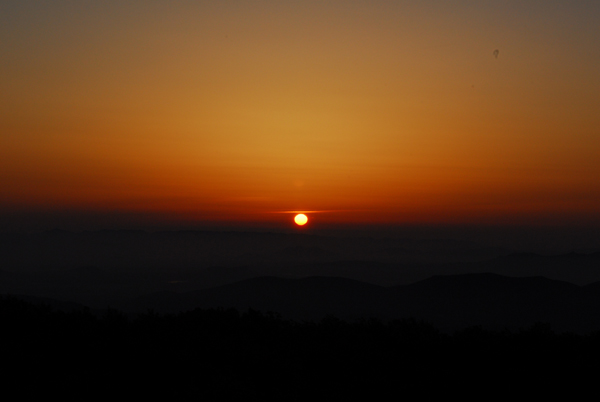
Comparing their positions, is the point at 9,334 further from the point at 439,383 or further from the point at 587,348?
the point at 587,348

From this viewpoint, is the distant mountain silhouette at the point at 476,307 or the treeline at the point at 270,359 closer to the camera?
the treeline at the point at 270,359

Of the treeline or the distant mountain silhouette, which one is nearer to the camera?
the treeline

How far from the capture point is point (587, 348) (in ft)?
74.6

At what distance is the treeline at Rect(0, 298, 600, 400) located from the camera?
1738 cm

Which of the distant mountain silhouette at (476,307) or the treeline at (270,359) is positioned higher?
the treeline at (270,359)

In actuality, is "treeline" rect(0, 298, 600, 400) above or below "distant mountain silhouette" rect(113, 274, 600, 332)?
above

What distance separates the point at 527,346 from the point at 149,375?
52.3ft

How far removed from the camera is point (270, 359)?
20.4 meters

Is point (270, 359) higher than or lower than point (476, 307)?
higher

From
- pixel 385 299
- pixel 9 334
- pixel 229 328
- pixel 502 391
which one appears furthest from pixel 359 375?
pixel 385 299

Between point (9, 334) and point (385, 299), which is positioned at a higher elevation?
point (9, 334)

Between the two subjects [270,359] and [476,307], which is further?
[476,307]

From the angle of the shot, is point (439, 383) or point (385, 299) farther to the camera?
point (385, 299)

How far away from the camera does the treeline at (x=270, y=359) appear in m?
17.4
